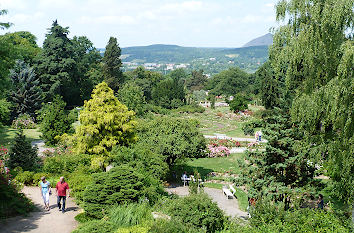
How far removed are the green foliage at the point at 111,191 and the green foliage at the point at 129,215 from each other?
400mm

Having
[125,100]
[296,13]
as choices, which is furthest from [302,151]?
[125,100]

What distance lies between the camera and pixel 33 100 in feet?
121

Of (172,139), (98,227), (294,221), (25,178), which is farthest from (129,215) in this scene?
(172,139)

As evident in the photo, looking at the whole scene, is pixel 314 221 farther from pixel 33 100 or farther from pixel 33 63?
pixel 33 63

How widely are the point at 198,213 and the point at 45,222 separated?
16.1ft

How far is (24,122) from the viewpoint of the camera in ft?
114

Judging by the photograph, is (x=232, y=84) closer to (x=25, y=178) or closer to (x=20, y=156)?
(x=20, y=156)

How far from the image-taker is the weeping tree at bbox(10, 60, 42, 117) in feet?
→ 120

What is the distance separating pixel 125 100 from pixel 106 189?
26.5m

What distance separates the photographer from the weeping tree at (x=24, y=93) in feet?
120

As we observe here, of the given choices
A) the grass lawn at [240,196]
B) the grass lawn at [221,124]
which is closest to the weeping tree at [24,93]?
the grass lawn at [221,124]

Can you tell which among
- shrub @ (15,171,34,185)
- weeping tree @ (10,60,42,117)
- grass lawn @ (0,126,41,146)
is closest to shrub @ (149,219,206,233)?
shrub @ (15,171,34,185)

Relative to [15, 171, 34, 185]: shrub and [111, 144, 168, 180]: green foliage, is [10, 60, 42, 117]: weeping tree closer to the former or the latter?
[15, 171, 34, 185]: shrub

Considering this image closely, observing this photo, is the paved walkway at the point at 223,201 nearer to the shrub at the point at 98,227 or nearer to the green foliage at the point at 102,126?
the green foliage at the point at 102,126
